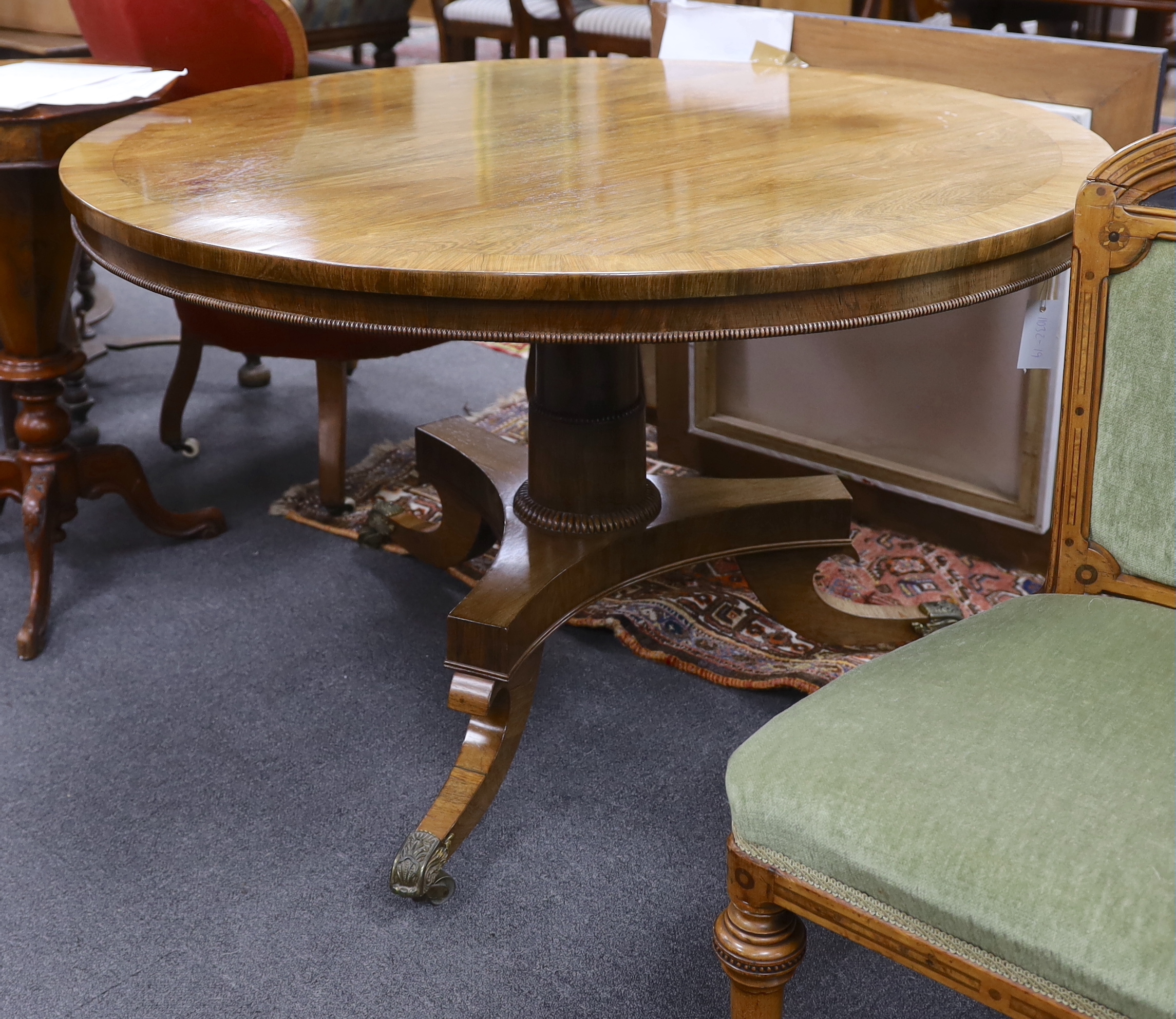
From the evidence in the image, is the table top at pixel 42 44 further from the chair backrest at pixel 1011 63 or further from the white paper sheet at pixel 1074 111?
the white paper sheet at pixel 1074 111

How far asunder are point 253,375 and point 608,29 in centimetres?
188

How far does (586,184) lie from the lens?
1.13 metres

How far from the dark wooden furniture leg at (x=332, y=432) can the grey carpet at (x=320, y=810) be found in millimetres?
94

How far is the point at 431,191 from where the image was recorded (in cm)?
112

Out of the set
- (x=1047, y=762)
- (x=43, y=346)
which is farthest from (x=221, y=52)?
(x=1047, y=762)

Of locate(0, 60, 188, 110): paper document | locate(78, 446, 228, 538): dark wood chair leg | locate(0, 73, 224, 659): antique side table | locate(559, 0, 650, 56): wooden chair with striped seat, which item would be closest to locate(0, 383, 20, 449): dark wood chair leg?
locate(0, 73, 224, 659): antique side table

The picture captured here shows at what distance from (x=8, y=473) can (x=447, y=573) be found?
70 cm

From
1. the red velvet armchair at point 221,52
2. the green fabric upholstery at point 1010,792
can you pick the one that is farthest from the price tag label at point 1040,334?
the red velvet armchair at point 221,52

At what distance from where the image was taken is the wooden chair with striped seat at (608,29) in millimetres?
3693

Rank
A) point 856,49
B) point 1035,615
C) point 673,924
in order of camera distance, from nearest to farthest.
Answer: point 1035,615 → point 673,924 → point 856,49

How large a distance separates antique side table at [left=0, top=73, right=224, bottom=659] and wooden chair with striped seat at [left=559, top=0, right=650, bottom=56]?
2330 mm

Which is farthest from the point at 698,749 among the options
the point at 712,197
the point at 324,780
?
the point at 712,197

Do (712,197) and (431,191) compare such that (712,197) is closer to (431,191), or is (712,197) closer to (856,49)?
(431,191)

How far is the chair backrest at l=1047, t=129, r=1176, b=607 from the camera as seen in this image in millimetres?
894
